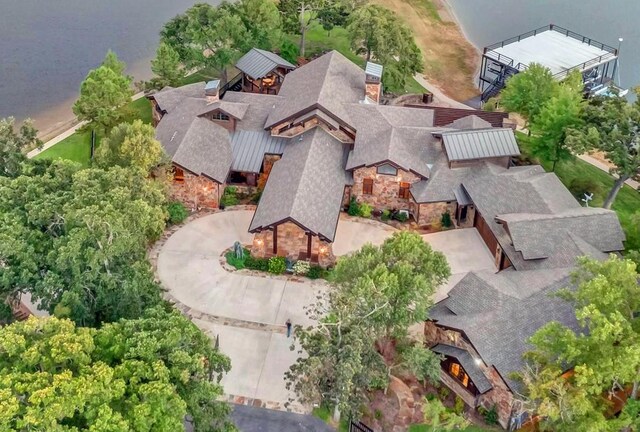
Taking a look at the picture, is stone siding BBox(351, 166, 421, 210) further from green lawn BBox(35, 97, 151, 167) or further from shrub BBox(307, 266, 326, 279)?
green lawn BBox(35, 97, 151, 167)

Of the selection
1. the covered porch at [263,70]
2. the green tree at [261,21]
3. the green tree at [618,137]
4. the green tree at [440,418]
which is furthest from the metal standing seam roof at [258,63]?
the green tree at [440,418]

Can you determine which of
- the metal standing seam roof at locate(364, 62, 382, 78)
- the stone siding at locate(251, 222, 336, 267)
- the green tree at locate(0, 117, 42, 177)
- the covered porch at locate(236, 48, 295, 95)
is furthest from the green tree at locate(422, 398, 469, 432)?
the covered porch at locate(236, 48, 295, 95)

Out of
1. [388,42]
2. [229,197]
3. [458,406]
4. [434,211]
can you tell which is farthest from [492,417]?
[388,42]

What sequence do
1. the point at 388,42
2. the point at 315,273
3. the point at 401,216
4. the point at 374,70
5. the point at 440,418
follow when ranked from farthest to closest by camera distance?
the point at 388,42 < the point at 374,70 < the point at 401,216 < the point at 315,273 < the point at 440,418

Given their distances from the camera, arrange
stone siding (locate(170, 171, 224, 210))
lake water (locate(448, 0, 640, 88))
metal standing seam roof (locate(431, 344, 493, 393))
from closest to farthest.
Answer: metal standing seam roof (locate(431, 344, 493, 393))
stone siding (locate(170, 171, 224, 210))
lake water (locate(448, 0, 640, 88))

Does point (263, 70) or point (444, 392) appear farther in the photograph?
point (263, 70)

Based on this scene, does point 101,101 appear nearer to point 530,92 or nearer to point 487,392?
point 530,92

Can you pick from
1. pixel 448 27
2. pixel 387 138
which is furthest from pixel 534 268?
pixel 448 27
